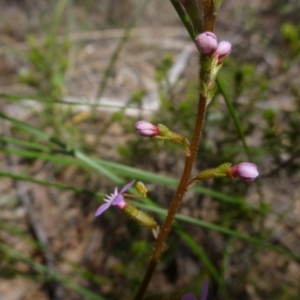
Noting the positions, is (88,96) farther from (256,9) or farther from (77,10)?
(256,9)

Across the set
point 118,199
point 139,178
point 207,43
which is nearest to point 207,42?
point 207,43

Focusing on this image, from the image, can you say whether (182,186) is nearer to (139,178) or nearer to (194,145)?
(194,145)

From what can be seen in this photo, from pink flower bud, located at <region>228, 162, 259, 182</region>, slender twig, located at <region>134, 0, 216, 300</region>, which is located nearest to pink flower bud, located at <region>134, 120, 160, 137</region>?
slender twig, located at <region>134, 0, 216, 300</region>

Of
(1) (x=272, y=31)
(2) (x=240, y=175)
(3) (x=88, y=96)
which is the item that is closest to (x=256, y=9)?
(1) (x=272, y=31)

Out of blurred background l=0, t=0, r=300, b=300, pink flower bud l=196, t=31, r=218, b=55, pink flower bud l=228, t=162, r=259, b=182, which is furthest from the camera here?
blurred background l=0, t=0, r=300, b=300

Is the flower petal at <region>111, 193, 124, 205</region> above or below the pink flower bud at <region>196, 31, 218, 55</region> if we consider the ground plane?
below

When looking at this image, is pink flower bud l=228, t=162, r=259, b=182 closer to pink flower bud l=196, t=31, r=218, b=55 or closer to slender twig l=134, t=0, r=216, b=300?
slender twig l=134, t=0, r=216, b=300

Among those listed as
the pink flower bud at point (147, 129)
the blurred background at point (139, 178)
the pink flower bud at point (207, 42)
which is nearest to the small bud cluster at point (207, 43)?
the pink flower bud at point (207, 42)
